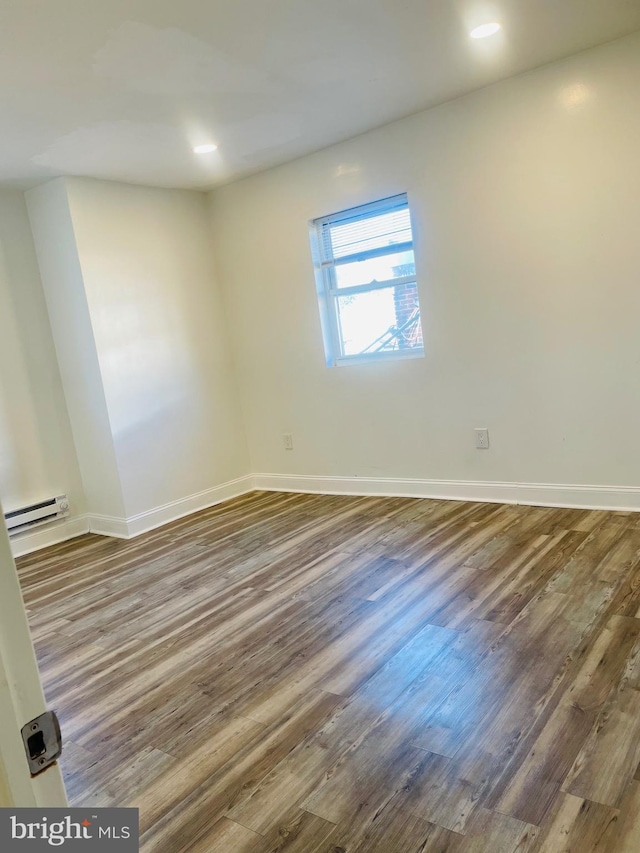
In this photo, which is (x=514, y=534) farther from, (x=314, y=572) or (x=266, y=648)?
(x=266, y=648)

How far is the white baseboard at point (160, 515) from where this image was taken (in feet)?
13.9

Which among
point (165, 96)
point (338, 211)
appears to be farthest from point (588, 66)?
point (165, 96)

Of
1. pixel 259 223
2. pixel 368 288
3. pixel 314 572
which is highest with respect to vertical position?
pixel 259 223

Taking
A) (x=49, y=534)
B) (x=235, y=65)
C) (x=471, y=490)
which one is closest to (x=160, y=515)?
(x=49, y=534)

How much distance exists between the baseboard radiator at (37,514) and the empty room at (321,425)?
0.02 meters

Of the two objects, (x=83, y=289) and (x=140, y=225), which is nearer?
(x=83, y=289)

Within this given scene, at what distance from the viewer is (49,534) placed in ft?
13.9

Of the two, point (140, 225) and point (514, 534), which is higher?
point (140, 225)

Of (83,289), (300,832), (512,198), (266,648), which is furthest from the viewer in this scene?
(83,289)

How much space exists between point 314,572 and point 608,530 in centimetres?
157

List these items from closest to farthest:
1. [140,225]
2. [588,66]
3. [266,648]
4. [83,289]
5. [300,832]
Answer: [300,832], [266,648], [588,66], [83,289], [140,225]

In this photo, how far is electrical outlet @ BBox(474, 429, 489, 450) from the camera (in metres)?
3.77

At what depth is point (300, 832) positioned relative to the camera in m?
1.45

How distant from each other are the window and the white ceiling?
1.97ft
